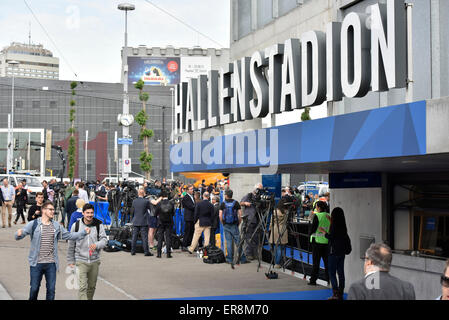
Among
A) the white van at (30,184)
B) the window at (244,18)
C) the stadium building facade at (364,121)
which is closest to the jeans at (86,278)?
the stadium building facade at (364,121)

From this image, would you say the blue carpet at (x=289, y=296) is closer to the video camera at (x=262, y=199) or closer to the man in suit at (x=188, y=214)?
the video camera at (x=262, y=199)

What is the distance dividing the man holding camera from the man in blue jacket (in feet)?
23.2

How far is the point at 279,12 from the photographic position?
61.5 ft

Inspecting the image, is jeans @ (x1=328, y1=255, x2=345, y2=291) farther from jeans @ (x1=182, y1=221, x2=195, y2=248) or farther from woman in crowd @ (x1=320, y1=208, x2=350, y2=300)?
jeans @ (x1=182, y1=221, x2=195, y2=248)

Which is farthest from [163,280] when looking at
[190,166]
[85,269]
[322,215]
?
[85,269]

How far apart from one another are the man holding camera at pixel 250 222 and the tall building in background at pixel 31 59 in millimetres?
135959

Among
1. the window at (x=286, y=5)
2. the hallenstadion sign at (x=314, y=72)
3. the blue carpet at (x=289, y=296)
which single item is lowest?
the blue carpet at (x=289, y=296)

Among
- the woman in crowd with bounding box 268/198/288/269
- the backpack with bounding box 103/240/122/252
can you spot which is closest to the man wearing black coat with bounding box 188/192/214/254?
the backpack with bounding box 103/240/122/252

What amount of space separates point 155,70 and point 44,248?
113746mm

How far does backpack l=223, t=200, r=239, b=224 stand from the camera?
16.5m

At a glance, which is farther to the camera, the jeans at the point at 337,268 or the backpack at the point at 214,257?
the backpack at the point at 214,257

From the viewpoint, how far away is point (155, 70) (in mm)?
121250

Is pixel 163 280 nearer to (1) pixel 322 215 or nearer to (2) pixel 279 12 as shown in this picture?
(1) pixel 322 215

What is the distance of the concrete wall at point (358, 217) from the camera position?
1257 cm
